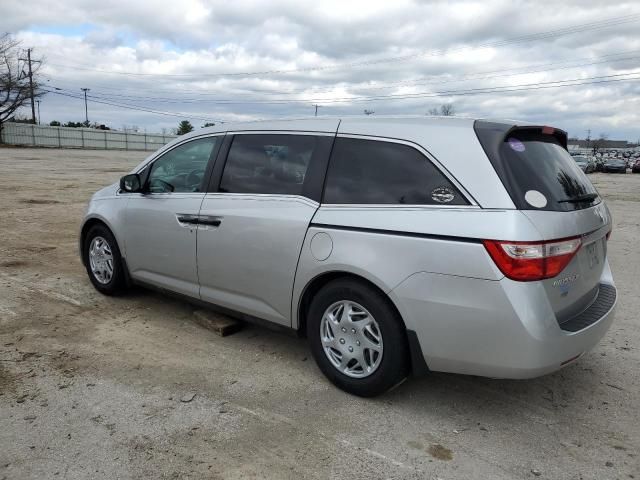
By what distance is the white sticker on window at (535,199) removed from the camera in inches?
112

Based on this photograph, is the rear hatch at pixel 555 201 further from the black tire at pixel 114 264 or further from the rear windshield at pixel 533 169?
the black tire at pixel 114 264

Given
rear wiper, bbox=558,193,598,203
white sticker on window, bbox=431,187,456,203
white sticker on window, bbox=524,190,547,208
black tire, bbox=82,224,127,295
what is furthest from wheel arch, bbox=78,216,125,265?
rear wiper, bbox=558,193,598,203

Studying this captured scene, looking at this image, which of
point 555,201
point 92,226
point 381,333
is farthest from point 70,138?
point 555,201

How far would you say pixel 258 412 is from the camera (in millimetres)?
3234

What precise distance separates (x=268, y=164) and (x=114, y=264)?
215cm

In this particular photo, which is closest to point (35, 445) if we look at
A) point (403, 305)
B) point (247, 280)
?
point (247, 280)

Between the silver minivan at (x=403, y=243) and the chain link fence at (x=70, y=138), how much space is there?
56.7 metres

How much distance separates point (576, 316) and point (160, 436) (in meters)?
2.47

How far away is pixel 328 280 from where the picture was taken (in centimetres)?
343

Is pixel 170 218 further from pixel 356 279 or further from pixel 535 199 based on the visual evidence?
pixel 535 199

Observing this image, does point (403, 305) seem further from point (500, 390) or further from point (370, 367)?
point (500, 390)

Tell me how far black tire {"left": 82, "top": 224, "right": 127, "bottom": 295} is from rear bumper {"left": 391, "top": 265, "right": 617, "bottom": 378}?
3103 millimetres

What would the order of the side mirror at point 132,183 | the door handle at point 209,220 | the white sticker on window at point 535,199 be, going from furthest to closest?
the side mirror at point 132,183, the door handle at point 209,220, the white sticker on window at point 535,199

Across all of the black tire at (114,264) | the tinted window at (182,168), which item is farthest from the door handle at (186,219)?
the black tire at (114,264)
